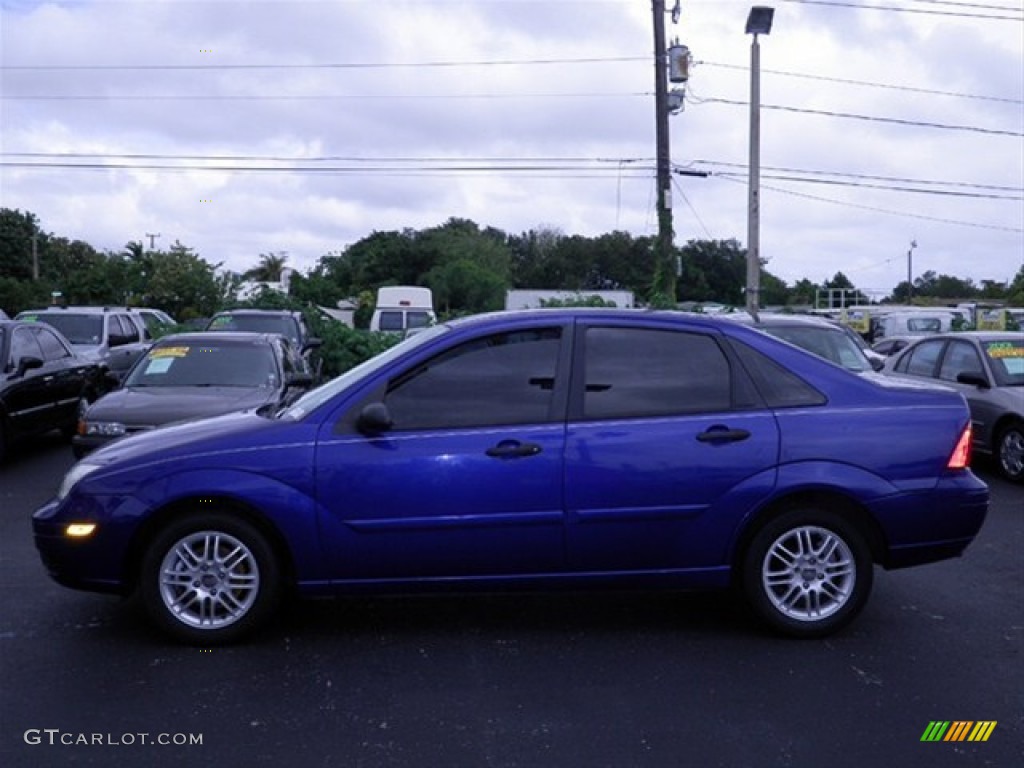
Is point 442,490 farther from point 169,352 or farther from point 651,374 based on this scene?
point 169,352

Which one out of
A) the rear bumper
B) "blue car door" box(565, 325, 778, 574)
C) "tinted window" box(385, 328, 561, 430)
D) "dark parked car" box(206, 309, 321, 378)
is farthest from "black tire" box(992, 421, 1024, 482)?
"dark parked car" box(206, 309, 321, 378)

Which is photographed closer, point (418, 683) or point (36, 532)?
point (418, 683)

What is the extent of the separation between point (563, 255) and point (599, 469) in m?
68.8

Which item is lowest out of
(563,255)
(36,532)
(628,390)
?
(36,532)

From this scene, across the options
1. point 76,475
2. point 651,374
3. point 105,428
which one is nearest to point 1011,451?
point 651,374

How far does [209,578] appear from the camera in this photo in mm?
5152

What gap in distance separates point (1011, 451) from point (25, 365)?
1002 centimetres

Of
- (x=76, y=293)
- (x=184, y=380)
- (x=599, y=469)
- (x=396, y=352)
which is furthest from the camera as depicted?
(x=76, y=293)

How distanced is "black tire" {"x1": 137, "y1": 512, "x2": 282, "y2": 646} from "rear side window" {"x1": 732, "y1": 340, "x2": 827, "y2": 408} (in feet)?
8.50

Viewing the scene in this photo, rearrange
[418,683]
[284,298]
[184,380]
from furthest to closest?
[284,298] < [184,380] < [418,683]

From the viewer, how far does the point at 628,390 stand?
533cm

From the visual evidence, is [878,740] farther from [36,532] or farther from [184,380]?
[184,380]

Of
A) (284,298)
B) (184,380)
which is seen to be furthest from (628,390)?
(284,298)

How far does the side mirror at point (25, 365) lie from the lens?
11.0m
